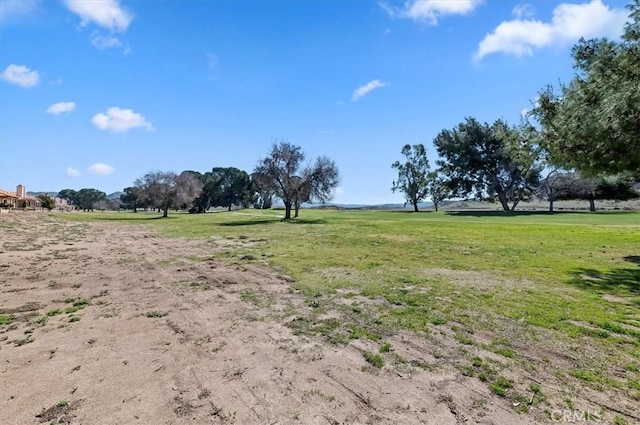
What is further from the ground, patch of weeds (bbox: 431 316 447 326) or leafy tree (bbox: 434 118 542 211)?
leafy tree (bbox: 434 118 542 211)

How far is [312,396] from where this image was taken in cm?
316

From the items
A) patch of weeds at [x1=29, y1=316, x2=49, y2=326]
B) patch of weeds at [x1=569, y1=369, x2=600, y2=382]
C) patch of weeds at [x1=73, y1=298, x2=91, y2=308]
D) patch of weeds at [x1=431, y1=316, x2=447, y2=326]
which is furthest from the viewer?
patch of weeds at [x1=73, y1=298, x2=91, y2=308]

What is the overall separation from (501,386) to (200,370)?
308 cm

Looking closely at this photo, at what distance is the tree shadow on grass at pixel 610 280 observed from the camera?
6999mm

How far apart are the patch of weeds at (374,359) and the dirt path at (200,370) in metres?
0.07

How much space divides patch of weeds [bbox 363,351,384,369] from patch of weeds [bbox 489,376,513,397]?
1095mm

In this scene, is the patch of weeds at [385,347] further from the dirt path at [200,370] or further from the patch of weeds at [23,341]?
the patch of weeds at [23,341]

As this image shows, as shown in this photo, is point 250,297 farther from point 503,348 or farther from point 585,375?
point 585,375

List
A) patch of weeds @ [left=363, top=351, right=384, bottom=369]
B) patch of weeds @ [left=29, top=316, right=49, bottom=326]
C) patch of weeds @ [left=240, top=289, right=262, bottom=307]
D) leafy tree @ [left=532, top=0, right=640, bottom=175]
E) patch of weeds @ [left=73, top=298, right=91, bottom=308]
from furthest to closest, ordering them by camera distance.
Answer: leafy tree @ [left=532, top=0, right=640, bottom=175]
patch of weeds @ [left=240, top=289, right=262, bottom=307]
patch of weeds @ [left=73, top=298, right=91, bottom=308]
patch of weeds @ [left=29, top=316, right=49, bottom=326]
patch of weeds @ [left=363, top=351, right=384, bottom=369]

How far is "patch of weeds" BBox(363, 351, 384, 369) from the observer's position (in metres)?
3.74

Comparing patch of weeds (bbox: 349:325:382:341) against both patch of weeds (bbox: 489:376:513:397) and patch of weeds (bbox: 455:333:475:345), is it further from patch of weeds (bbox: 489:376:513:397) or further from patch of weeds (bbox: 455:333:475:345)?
patch of weeds (bbox: 489:376:513:397)

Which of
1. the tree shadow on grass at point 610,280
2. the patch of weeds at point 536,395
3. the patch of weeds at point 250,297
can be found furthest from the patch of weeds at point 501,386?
the tree shadow on grass at point 610,280

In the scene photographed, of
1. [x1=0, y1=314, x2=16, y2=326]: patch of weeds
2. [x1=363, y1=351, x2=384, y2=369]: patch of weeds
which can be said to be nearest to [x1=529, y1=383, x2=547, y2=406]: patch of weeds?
[x1=363, y1=351, x2=384, y2=369]: patch of weeds

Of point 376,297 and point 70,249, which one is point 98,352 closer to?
point 376,297
